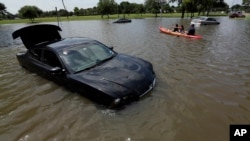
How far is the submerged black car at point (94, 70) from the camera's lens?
4723 millimetres

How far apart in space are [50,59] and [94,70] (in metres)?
1.70

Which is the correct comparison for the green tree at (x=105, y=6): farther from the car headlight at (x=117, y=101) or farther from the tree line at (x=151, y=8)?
the car headlight at (x=117, y=101)

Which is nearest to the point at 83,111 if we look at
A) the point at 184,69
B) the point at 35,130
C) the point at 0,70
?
the point at 35,130

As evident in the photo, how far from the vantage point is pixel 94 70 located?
17.7 feet

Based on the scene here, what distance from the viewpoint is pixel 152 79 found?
5.59m

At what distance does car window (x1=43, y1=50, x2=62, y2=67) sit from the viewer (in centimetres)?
585

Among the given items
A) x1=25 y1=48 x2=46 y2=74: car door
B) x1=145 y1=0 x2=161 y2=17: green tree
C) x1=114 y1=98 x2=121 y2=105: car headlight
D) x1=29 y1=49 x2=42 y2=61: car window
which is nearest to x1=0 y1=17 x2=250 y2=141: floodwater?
x1=114 y1=98 x2=121 y2=105: car headlight

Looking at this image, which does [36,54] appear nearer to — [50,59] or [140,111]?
[50,59]

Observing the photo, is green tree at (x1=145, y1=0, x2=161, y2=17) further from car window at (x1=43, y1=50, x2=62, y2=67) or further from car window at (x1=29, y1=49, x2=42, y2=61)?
car window at (x1=43, y1=50, x2=62, y2=67)

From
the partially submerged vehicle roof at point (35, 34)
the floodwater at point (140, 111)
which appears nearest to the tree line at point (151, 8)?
the partially submerged vehicle roof at point (35, 34)

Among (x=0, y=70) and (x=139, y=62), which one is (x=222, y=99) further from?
(x=0, y=70)

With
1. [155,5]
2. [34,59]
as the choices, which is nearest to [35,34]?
[34,59]

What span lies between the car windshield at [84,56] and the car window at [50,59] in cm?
28

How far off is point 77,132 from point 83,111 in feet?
2.72
